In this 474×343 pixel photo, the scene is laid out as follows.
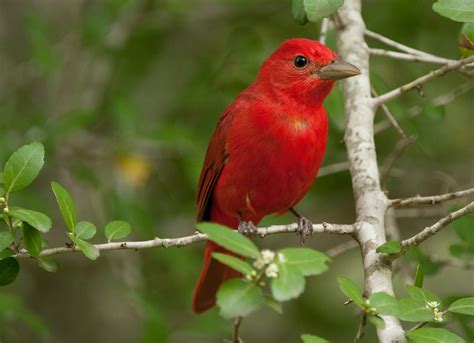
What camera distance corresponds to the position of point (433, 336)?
241cm

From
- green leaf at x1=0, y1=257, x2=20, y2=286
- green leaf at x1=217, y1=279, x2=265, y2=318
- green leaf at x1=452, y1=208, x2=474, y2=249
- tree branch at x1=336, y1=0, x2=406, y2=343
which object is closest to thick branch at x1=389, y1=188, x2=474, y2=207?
tree branch at x1=336, y1=0, x2=406, y2=343

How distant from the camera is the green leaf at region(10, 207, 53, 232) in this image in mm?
2662

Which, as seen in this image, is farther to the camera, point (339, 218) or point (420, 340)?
point (339, 218)

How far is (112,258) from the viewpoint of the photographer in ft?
17.7

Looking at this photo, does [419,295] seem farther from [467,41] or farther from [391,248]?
[467,41]

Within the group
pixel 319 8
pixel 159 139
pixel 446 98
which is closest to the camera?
pixel 319 8

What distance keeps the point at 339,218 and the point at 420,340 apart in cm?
413

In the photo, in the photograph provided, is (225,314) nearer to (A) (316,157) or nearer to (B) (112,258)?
(A) (316,157)

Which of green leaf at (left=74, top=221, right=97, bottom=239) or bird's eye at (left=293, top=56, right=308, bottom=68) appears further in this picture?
bird's eye at (left=293, top=56, right=308, bottom=68)

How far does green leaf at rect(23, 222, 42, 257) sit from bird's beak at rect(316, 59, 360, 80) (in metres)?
1.51

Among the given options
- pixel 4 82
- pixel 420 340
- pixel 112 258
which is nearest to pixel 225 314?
pixel 420 340

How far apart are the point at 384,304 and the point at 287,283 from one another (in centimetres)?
33

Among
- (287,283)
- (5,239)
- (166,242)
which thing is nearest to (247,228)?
(166,242)

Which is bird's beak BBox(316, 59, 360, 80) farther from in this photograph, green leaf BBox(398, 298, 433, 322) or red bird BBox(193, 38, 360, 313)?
green leaf BBox(398, 298, 433, 322)
